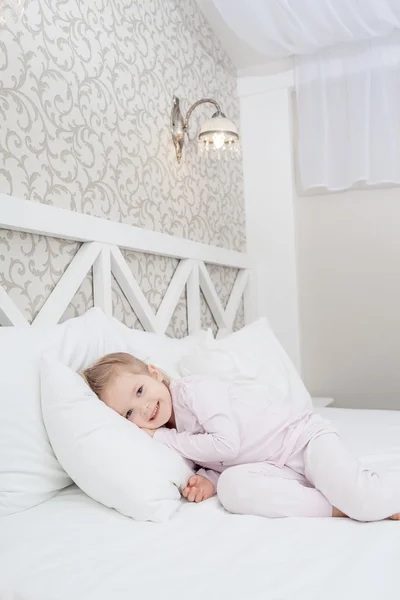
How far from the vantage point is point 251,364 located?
6.14 feet

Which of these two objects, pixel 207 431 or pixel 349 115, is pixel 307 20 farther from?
pixel 207 431

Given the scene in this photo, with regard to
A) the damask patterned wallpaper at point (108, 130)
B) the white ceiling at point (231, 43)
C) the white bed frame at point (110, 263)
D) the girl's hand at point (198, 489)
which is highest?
the white ceiling at point (231, 43)

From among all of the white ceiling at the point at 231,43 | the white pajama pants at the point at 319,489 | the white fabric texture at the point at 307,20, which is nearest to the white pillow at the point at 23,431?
the white pajama pants at the point at 319,489

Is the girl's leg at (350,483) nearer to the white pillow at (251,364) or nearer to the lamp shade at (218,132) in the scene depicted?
the white pillow at (251,364)

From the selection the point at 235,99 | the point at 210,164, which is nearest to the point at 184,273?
the point at 210,164

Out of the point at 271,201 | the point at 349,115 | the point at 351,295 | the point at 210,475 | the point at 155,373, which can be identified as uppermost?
the point at 349,115

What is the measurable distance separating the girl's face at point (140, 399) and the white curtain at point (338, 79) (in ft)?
5.53

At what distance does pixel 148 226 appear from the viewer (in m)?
2.04

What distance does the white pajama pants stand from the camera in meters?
1.04

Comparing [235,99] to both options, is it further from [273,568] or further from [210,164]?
[273,568]

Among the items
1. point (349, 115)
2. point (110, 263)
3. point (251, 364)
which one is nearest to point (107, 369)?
point (110, 263)

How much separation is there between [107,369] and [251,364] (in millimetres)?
683

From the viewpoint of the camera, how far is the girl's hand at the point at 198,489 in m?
1.19

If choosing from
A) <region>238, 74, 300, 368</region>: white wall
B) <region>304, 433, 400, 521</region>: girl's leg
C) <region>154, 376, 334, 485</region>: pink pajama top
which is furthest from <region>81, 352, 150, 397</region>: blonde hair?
<region>238, 74, 300, 368</region>: white wall
